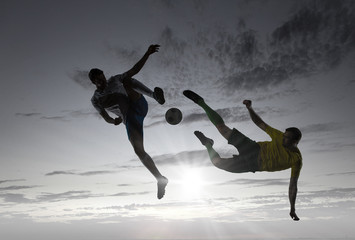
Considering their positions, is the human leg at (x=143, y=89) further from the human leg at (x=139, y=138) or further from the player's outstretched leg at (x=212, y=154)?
the player's outstretched leg at (x=212, y=154)

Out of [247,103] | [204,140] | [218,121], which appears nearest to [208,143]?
[204,140]

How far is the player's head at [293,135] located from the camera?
6.01 meters

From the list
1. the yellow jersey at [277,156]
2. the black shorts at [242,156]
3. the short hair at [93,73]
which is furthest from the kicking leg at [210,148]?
the short hair at [93,73]

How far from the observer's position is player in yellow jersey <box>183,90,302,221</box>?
6.12 metres

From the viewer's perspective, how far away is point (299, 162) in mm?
6168

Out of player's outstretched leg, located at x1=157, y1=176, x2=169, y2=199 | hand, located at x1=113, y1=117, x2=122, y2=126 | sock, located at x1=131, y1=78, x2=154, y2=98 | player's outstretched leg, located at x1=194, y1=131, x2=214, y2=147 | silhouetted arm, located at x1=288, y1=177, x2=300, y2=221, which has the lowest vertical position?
silhouetted arm, located at x1=288, y1=177, x2=300, y2=221

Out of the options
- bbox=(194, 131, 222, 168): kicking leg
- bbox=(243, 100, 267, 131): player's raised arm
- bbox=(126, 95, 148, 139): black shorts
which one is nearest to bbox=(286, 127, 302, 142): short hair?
bbox=(243, 100, 267, 131): player's raised arm

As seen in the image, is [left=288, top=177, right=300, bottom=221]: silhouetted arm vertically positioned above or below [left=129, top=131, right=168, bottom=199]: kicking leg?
below

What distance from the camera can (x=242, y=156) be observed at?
6.85 metres

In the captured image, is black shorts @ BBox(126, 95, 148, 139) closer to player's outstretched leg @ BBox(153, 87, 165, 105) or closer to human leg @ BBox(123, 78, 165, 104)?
human leg @ BBox(123, 78, 165, 104)

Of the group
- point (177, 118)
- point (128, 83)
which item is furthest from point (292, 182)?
point (128, 83)

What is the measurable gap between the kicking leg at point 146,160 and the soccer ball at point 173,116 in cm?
93

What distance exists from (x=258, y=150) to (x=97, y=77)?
157 inches

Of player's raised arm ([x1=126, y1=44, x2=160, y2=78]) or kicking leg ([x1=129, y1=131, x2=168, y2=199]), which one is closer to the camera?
player's raised arm ([x1=126, y1=44, x2=160, y2=78])
